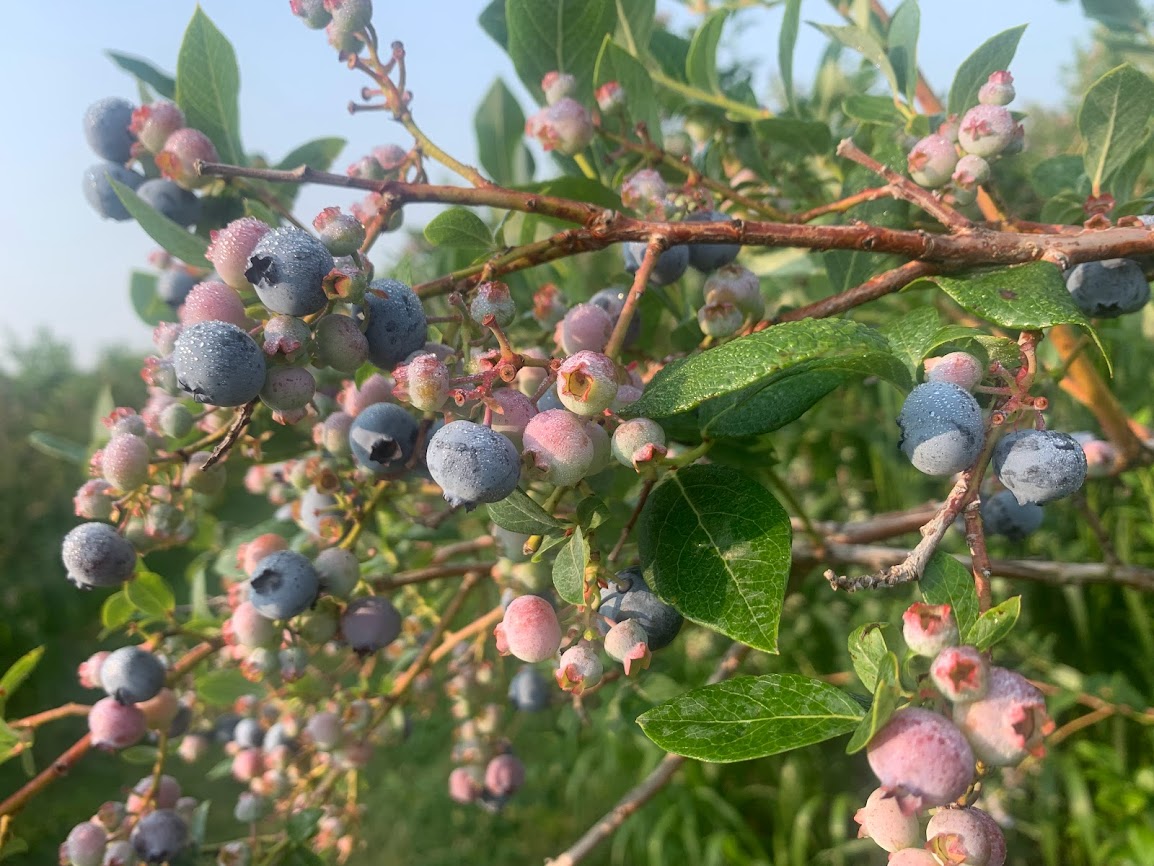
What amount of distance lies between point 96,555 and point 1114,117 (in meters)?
1.03

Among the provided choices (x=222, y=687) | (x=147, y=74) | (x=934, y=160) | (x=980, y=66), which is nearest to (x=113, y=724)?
(x=222, y=687)

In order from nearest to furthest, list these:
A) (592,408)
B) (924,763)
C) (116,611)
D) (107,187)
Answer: (924,763) → (592,408) → (107,187) → (116,611)

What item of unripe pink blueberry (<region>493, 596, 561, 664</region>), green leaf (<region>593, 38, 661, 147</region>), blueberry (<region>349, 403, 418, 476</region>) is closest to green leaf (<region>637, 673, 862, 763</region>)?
unripe pink blueberry (<region>493, 596, 561, 664</region>)

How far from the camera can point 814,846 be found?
8.56 ft

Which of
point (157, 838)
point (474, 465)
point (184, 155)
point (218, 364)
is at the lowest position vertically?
point (157, 838)

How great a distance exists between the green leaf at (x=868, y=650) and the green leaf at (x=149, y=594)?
2.37 feet

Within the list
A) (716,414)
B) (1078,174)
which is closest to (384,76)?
(716,414)

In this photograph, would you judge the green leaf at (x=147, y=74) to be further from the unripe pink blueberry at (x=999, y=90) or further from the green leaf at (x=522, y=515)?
the unripe pink blueberry at (x=999, y=90)

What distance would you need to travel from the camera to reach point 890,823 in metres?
0.38

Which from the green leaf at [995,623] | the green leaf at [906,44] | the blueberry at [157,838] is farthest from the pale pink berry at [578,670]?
the green leaf at [906,44]

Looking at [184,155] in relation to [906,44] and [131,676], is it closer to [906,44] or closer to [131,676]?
[131,676]

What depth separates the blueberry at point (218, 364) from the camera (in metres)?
0.45

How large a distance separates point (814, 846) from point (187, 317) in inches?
110

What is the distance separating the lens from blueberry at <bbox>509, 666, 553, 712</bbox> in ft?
3.67
